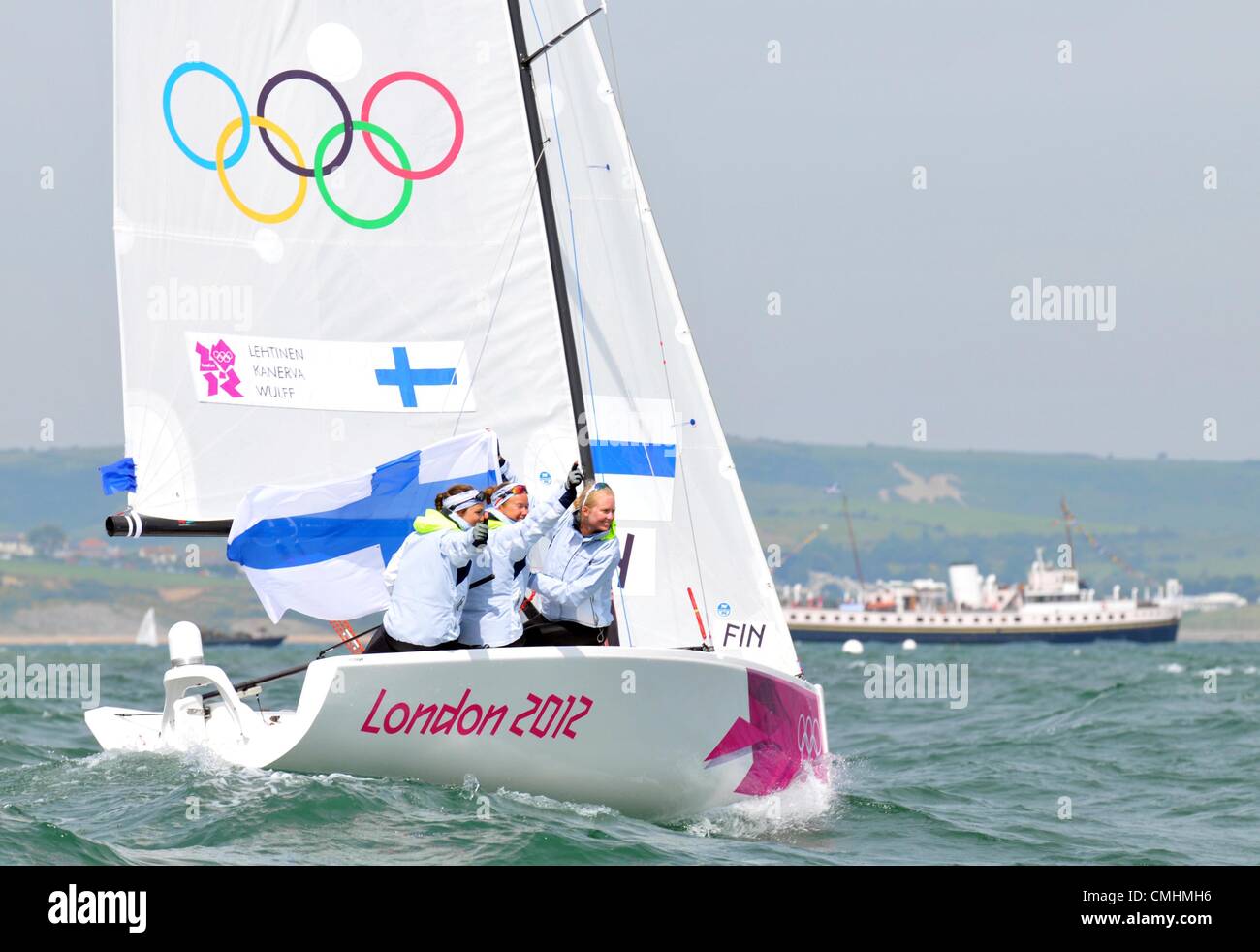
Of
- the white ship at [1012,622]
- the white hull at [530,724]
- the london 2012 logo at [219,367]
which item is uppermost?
the london 2012 logo at [219,367]

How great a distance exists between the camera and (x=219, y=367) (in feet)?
31.7

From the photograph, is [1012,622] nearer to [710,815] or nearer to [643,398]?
[643,398]

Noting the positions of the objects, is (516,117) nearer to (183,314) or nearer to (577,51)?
(577,51)

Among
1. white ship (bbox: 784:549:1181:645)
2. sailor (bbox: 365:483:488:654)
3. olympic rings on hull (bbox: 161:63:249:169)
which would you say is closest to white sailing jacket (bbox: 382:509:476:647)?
sailor (bbox: 365:483:488:654)

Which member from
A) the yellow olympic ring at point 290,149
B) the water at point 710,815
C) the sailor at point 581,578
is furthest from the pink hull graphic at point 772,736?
the yellow olympic ring at point 290,149

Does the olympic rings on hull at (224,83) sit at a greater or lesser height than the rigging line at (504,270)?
greater

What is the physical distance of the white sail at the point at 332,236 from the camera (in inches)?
381

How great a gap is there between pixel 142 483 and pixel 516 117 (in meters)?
3.06

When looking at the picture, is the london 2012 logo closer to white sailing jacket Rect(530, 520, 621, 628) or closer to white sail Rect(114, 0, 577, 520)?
white sail Rect(114, 0, 577, 520)

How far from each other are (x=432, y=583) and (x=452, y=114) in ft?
11.0

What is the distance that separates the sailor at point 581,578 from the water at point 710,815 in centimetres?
91

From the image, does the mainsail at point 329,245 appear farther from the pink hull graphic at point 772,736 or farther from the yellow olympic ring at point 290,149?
the pink hull graphic at point 772,736

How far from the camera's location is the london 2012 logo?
9.64m

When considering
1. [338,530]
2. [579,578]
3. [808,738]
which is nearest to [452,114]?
[338,530]
